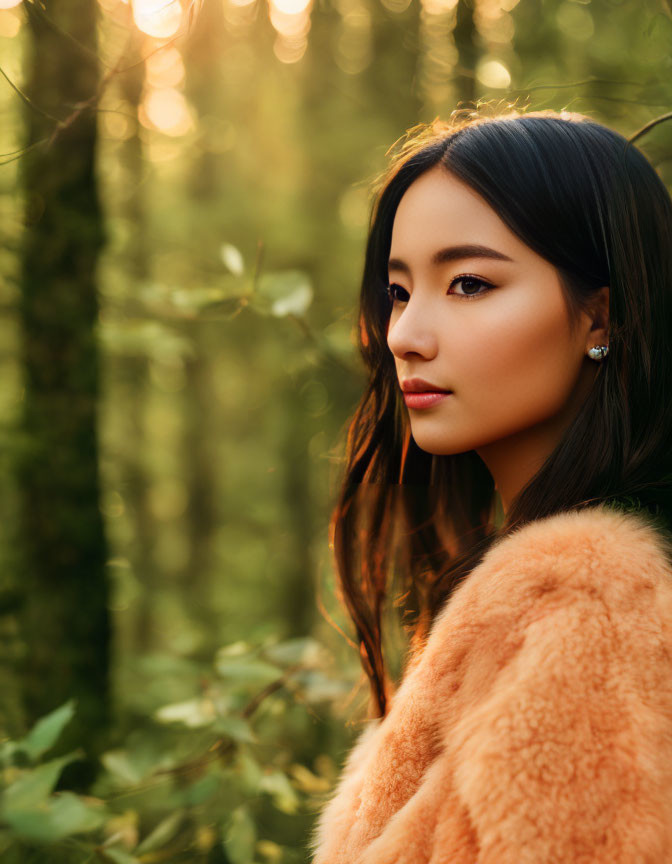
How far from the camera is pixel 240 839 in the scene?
221 cm

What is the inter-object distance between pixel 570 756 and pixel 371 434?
1.36m

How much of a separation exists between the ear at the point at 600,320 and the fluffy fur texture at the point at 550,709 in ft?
1.47

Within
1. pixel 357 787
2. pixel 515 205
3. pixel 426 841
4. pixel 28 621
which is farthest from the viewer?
pixel 28 621

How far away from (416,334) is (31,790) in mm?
1429

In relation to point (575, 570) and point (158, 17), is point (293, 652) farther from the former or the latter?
point (158, 17)

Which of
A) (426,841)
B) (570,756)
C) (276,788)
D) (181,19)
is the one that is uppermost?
→ (181,19)

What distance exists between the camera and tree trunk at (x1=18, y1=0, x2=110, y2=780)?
10.1 ft

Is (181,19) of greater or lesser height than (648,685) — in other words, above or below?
above

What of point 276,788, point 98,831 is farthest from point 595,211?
point 98,831

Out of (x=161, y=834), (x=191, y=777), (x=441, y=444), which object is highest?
(x=441, y=444)

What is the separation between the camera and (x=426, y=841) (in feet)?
3.97

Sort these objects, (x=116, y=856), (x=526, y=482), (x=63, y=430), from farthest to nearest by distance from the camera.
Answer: (x=63, y=430)
(x=116, y=856)
(x=526, y=482)

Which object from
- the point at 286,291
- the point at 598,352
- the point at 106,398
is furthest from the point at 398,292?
the point at 106,398

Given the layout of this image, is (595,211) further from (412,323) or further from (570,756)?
(570,756)
